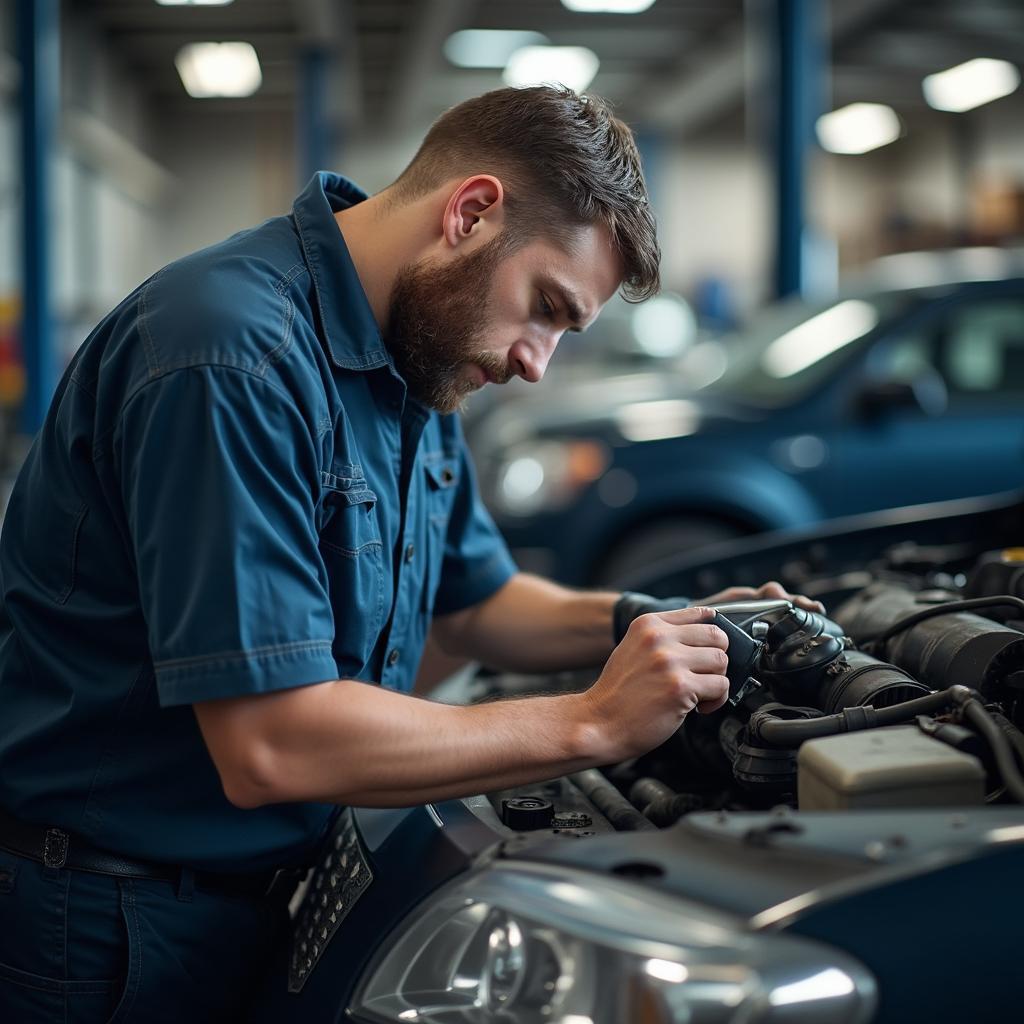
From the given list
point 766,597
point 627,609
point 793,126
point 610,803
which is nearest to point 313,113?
point 793,126

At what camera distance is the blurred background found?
4.45 meters

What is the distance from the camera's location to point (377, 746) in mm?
1268

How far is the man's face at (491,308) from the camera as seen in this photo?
61.6 inches

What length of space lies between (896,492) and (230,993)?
137 inches

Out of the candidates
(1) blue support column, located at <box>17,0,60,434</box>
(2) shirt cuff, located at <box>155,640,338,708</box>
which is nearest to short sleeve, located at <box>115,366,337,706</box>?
(2) shirt cuff, located at <box>155,640,338,708</box>

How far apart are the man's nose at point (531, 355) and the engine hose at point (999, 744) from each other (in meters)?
0.68

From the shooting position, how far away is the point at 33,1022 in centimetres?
142

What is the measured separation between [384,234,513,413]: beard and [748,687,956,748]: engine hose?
0.60 m

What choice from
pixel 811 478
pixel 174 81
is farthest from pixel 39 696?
pixel 174 81

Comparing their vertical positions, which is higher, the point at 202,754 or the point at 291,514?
the point at 291,514

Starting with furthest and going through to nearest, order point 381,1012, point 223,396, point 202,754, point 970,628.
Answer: point 970,628, point 202,754, point 223,396, point 381,1012

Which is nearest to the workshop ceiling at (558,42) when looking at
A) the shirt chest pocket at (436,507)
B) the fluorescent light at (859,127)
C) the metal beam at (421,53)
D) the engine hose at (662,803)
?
the metal beam at (421,53)

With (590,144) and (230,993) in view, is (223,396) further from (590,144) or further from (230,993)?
(230,993)

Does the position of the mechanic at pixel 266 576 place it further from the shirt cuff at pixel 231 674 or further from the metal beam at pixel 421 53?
the metal beam at pixel 421 53
